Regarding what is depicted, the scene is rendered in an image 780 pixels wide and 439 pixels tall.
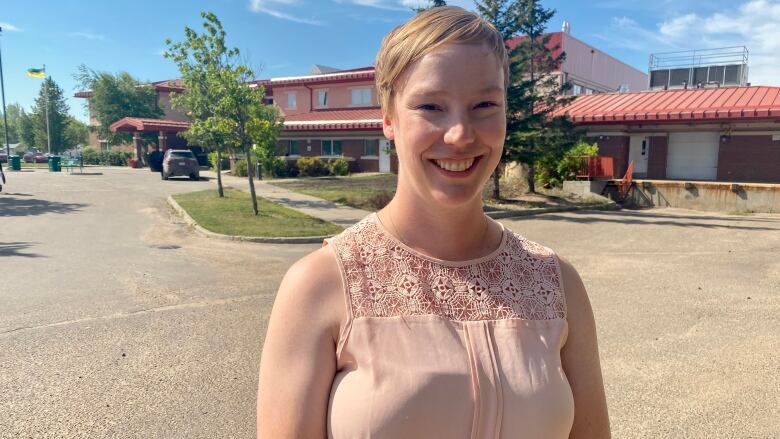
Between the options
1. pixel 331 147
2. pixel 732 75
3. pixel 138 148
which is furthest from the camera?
pixel 138 148

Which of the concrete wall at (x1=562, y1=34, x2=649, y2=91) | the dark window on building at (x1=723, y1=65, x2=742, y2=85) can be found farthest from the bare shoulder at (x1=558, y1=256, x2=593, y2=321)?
the concrete wall at (x1=562, y1=34, x2=649, y2=91)

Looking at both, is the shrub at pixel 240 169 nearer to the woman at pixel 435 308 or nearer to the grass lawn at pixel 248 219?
the grass lawn at pixel 248 219

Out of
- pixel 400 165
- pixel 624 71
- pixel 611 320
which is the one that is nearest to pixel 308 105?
pixel 624 71

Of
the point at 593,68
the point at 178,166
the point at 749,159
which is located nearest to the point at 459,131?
the point at 749,159

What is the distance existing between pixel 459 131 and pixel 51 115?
249 ft

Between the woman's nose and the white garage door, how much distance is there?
93.7ft

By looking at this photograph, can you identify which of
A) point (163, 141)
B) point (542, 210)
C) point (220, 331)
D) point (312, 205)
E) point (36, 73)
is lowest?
point (220, 331)

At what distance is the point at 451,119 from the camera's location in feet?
4.34

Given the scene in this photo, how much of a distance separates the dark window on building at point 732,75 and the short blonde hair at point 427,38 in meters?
38.3

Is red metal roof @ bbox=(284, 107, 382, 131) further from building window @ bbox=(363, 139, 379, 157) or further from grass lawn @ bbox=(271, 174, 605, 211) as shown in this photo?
grass lawn @ bbox=(271, 174, 605, 211)

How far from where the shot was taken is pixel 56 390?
4.43m

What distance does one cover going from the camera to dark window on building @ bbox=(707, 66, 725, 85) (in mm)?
33188

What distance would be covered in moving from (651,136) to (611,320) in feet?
77.8

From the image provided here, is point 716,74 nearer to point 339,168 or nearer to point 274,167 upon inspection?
point 339,168
